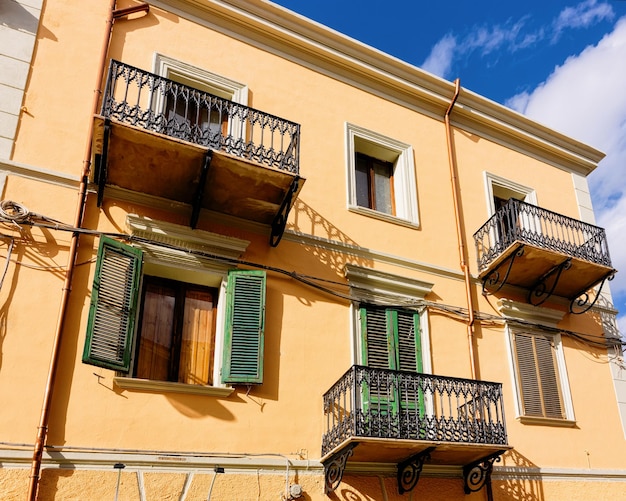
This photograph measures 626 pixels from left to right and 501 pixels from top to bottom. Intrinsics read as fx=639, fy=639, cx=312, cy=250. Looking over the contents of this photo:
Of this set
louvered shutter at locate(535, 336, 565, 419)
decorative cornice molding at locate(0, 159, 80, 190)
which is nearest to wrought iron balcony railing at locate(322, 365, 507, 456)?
louvered shutter at locate(535, 336, 565, 419)

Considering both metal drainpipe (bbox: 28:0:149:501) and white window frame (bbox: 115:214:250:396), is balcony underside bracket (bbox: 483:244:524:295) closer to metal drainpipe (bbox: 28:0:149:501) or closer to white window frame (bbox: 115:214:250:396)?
white window frame (bbox: 115:214:250:396)

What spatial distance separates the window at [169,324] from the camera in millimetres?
7719

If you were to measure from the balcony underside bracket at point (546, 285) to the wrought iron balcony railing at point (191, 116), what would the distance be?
509 centimetres

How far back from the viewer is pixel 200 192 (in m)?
8.63

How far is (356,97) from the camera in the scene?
38.7 feet

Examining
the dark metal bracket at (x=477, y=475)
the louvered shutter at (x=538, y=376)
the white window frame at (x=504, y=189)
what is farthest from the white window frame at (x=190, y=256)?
the white window frame at (x=504, y=189)

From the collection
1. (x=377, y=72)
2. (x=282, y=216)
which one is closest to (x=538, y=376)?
(x=282, y=216)

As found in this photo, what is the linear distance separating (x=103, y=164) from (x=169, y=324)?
2292 mm

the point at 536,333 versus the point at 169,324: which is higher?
the point at 536,333

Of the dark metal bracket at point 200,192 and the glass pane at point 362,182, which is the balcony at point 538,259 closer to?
the glass pane at point 362,182

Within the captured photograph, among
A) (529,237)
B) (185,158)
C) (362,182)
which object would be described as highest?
(362,182)

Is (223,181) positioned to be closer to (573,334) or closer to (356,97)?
(356,97)

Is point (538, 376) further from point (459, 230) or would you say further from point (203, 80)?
point (203, 80)

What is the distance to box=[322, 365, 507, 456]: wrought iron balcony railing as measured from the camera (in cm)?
806
